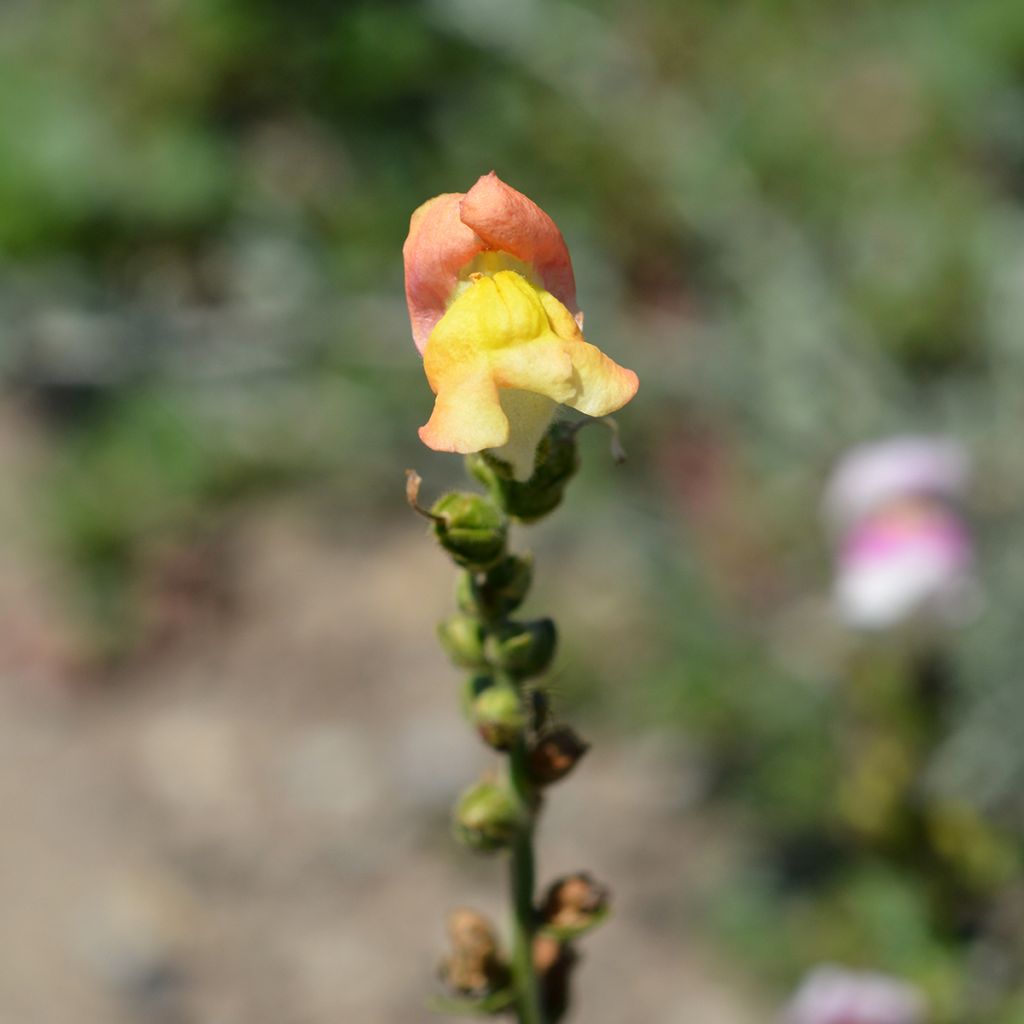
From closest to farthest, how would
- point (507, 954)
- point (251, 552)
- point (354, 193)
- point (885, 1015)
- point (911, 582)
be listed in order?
point (507, 954), point (885, 1015), point (911, 582), point (251, 552), point (354, 193)

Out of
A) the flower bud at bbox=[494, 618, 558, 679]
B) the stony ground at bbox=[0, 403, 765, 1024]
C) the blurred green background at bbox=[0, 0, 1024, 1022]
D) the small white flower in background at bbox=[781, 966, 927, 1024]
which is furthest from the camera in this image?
the stony ground at bbox=[0, 403, 765, 1024]

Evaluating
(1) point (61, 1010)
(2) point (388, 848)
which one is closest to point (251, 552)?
(2) point (388, 848)

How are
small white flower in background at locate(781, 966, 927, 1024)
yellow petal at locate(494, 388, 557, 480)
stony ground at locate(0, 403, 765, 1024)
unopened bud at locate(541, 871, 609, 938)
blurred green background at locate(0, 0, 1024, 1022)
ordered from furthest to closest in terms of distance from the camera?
1. stony ground at locate(0, 403, 765, 1024)
2. blurred green background at locate(0, 0, 1024, 1022)
3. small white flower in background at locate(781, 966, 927, 1024)
4. unopened bud at locate(541, 871, 609, 938)
5. yellow petal at locate(494, 388, 557, 480)

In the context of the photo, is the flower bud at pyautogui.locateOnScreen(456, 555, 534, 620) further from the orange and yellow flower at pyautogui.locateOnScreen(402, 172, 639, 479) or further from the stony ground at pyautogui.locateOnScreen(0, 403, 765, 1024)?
the stony ground at pyautogui.locateOnScreen(0, 403, 765, 1024)

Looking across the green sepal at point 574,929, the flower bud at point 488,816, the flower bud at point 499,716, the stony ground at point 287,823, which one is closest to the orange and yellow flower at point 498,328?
the flower bud at point 499,716

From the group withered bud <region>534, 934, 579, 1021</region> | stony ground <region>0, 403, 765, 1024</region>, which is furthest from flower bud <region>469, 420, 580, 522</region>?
stony ground <region>0, 403, 765, 1024</region>

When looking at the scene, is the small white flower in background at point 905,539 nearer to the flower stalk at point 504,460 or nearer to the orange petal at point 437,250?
the flower stalk at point 504,460

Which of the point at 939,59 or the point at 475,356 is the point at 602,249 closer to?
the point at 939,59

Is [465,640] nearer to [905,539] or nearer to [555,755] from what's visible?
[555,755]
